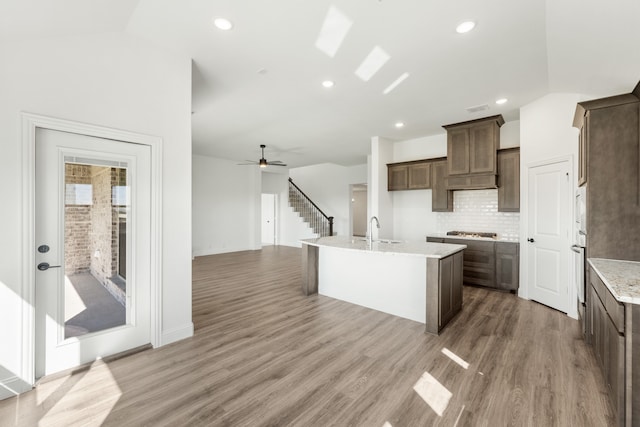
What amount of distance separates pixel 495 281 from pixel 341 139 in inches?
167

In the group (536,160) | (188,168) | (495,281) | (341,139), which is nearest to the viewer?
(188,168)

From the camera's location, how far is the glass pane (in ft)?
8.22

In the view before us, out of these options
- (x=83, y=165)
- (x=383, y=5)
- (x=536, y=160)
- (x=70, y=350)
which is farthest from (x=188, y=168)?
(x=536, y=160)

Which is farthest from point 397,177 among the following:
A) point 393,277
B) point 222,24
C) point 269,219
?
point 269,219

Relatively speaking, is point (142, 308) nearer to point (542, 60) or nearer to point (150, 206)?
Result: point (150, 206)

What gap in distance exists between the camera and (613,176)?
2770 mm

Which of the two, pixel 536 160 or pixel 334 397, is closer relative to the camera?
pixel 334 397

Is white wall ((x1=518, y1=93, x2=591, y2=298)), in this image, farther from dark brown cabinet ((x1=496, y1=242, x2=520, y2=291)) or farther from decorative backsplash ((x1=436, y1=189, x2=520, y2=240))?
decorative backsplash ((x1=436, y1=189, x2=520, y2=240))

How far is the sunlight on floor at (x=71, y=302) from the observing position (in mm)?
2469

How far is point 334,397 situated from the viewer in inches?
84.1

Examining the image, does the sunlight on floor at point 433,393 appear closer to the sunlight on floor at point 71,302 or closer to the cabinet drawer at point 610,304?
the cabinet drawer at point 610,304

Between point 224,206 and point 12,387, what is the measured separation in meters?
7.31

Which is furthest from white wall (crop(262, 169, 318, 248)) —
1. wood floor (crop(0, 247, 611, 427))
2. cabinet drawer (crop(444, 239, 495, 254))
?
wood floor (crop(0, 247, 611, 427))

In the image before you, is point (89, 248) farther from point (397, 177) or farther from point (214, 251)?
point (214, 251)
